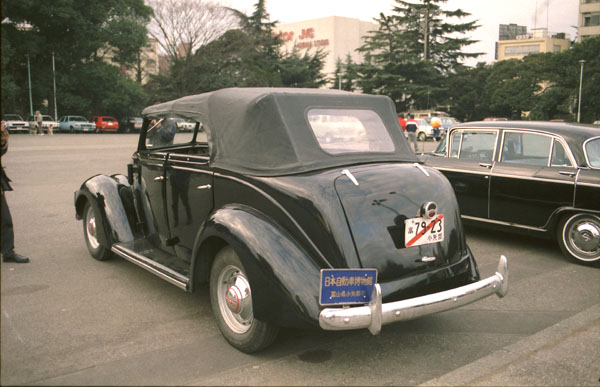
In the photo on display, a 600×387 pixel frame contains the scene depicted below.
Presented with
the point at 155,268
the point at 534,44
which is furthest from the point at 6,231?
the point at 534,44

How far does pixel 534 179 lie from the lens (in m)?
6.48

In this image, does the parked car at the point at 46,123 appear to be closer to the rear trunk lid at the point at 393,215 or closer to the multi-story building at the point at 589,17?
the rear trunk lid at the point at 393,215

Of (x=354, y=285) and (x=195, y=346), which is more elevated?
(x=354, y=285)

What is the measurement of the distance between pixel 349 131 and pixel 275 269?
4.90ft

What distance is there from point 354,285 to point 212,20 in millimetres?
46907

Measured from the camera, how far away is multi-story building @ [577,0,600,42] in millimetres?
79375

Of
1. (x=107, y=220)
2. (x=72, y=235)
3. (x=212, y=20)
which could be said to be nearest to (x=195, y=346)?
(x=107, y=220)

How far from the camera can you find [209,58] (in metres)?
49.7

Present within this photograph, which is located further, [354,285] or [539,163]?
[539,163]

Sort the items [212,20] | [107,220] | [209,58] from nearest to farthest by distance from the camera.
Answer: [107,220], [212,20], [209,58]

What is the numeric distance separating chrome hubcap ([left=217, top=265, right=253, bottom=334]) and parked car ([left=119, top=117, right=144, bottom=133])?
48.0 meters

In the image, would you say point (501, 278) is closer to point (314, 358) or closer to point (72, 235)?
point (314, 358)

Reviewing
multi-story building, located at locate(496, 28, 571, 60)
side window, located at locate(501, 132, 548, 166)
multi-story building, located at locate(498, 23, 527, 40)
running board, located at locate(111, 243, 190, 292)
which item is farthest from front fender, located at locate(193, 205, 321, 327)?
multi-story building, located at locate(498, 23, 527, 40)

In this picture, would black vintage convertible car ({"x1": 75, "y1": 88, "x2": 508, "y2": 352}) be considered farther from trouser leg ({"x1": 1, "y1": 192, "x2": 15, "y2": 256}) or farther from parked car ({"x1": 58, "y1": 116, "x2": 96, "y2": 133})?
parked car ({"x1": 58, "y1": 116, "x2": 96, "y2": 133})
